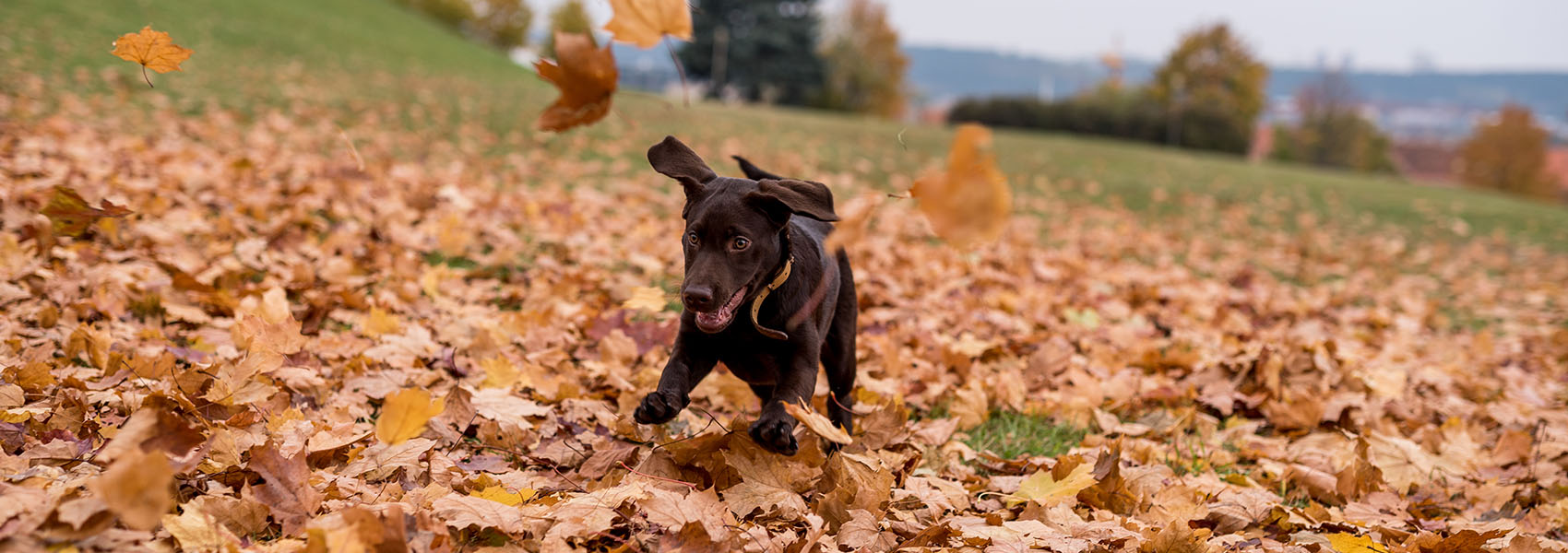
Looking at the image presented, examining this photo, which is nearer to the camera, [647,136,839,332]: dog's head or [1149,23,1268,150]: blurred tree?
[647,136,839,332]: dog's head

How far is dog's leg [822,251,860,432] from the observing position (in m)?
2.90

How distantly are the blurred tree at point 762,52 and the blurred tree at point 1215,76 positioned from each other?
53.0 ft

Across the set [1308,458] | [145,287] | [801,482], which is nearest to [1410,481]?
[1308,458]

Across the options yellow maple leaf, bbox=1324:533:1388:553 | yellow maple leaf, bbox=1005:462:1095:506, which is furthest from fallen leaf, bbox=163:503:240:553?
yellow maple leaf, bbox=1324:533:1388:553

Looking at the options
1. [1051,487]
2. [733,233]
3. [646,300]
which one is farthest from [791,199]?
[1051,487]

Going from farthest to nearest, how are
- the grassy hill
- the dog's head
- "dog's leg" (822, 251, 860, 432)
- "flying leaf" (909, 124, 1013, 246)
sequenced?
the grassy hill
"dog's leg" (822, 251, 860, 432)
the dog's head
"flying leaf" (909, 124, 1013, 246)

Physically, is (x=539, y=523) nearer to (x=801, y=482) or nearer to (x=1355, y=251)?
(x=801, y=482)

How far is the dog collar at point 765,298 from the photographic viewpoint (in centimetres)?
233

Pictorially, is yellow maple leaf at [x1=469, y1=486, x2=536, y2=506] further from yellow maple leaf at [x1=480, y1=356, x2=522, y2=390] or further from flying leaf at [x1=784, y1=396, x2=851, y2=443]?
yellow maple leaf at [x1=480, y1=356, x2=522, y2=390]

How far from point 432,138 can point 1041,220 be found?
707 cm

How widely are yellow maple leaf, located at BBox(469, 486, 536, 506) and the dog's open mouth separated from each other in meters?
0.54

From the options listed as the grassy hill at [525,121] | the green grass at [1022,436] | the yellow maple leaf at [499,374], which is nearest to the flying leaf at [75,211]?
the yellow maple leaf at [499,374]

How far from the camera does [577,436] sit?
8.66ft

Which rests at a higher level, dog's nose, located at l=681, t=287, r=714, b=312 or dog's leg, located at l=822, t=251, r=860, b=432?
dog's nose, located at l=681, t=287, r=714, b=312
